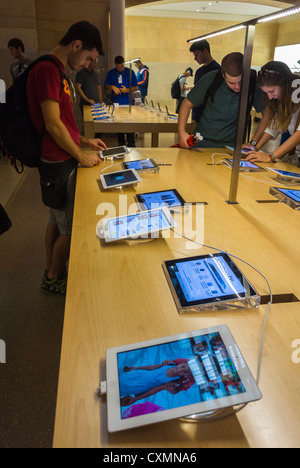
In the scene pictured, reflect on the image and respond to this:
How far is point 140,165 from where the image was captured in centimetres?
197

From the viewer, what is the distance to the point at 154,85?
10.3 m

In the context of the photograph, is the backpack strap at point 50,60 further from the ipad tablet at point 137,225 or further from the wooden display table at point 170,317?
the ipad tablet at point 137,225

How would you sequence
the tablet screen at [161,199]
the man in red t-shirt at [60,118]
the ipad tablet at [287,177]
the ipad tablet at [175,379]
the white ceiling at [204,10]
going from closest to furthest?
the ipad tablet at [175,379] → the tablet screen at [161,199] → the man in red t-shirt at [60,118] → the ipad tablet at [287,177] → the white ceiling at [204,10]

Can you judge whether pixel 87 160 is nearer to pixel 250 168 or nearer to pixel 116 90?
pixel 250 168

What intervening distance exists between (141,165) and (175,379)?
148 centimetres

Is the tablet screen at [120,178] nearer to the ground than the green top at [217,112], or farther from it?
nearer to the ground

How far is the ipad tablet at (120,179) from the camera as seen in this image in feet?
5.37

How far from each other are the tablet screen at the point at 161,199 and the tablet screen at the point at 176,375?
79cm

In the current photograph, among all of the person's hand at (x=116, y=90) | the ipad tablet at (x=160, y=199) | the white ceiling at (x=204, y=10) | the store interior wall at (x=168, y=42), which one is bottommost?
the ipad tablet at (x=160, y=199)

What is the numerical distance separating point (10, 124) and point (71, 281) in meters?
1.01

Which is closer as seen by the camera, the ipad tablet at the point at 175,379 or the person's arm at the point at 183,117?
the ipad tablet at the point at 175,379

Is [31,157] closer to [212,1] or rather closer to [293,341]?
[293,341]

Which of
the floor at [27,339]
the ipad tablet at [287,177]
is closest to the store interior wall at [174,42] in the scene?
the floor at [27,339]

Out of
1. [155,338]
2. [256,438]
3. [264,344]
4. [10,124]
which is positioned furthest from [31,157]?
[256,438]
